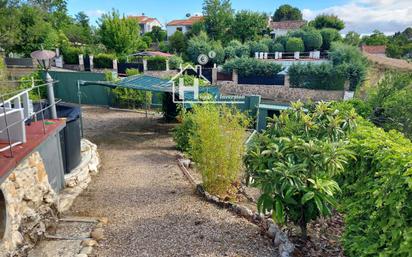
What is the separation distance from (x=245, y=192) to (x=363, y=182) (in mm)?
2970

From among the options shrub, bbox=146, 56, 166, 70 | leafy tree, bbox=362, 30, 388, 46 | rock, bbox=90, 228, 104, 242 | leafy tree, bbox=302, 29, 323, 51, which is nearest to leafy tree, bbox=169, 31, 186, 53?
shrub, bbox=146, 56, 166, 70

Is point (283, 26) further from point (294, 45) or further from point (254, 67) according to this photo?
point (254, 67)

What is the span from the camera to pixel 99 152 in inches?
336

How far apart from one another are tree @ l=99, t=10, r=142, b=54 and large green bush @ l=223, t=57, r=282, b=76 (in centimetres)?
1082

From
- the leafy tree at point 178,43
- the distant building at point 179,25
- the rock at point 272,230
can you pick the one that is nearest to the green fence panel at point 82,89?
the rock at point 272,230

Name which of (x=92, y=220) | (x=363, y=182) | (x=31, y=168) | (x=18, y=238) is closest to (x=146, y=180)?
(x=92, y=220)

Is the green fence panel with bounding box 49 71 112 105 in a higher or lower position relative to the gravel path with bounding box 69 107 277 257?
higher

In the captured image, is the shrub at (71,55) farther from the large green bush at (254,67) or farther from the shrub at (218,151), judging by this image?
the shrub at (218,151)

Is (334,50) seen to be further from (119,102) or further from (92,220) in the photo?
(92,220)

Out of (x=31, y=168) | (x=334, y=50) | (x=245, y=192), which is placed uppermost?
(x=334, y=50)

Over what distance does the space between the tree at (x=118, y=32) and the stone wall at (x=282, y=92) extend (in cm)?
1068

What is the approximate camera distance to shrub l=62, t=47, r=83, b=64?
28.3m

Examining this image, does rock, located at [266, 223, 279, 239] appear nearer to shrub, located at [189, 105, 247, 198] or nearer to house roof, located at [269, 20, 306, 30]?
shrub, located at [189, 105, 247, 198]

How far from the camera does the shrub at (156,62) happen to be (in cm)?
2616
